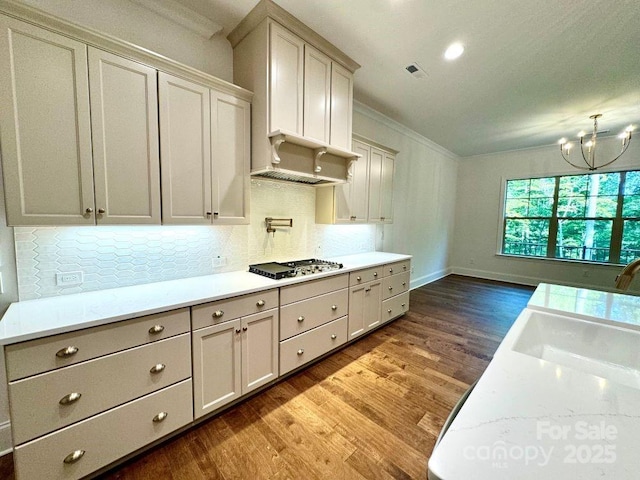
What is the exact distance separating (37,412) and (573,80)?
16.9ft

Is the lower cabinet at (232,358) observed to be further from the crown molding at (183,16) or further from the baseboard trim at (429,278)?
the baseboard trim at (429,278)

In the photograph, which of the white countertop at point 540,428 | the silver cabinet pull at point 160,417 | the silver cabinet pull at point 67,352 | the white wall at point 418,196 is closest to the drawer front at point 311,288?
the silver cabinet pull at point 160,417

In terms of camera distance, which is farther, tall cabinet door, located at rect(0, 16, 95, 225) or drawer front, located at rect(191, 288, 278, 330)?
drawer front, located at rect(191, 288, 278, 330)

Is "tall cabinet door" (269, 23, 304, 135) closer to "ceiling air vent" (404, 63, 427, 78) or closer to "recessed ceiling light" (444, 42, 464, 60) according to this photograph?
"ceiling air vent" (404, 63, 427, 78)

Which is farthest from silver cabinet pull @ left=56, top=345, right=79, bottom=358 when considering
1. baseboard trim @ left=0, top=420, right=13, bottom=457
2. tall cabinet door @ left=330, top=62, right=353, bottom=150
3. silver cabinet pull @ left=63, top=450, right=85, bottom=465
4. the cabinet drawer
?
tall cabinet door @ left=330, top=62, right=353, bottom=150

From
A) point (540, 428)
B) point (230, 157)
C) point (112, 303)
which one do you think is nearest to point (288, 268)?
point (230, 157)

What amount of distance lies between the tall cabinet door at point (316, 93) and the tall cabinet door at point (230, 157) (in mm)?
553

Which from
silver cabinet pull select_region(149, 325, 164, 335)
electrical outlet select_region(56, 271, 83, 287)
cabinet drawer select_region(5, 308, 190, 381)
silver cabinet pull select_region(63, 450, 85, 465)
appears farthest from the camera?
electrical outlet select_region(56, 271, 83, 287)

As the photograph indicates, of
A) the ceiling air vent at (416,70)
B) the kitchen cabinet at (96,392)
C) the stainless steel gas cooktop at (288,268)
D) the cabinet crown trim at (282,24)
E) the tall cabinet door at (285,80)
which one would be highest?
the ceiling air vent at (416,70)

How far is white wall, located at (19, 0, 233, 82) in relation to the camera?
165cm

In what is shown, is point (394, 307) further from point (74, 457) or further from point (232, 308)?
point (74, 457)

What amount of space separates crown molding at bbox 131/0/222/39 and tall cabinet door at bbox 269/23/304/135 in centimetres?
54

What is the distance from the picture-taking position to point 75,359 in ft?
→ 4.22

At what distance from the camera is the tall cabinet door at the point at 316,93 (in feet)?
7.67
